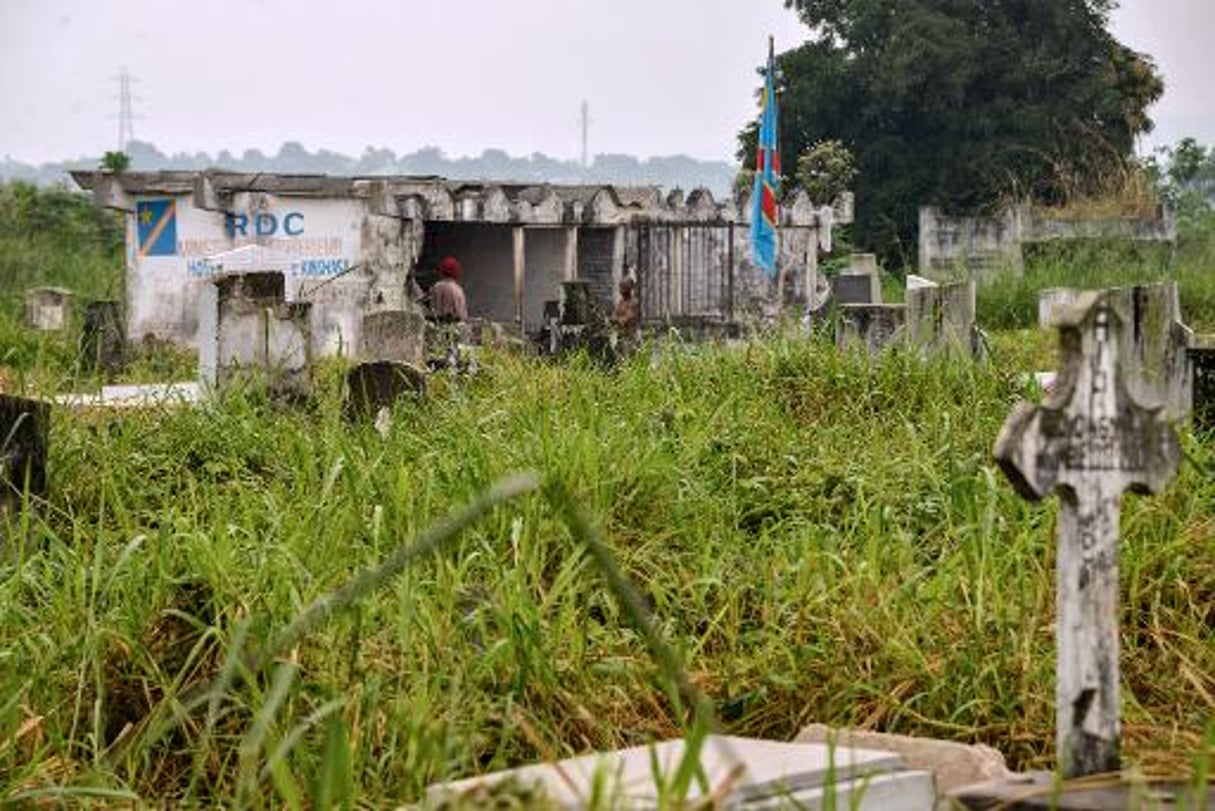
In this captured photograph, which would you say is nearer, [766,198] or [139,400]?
[139,400]

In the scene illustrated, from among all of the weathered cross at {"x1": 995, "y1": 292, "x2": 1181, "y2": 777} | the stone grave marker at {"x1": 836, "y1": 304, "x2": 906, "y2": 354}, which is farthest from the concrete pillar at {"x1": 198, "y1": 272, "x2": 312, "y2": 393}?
the weathered cross at {"x1": 995, "y1": 292, "x2": 1181, "y2": 777}

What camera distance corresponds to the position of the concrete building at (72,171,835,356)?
61.5ft

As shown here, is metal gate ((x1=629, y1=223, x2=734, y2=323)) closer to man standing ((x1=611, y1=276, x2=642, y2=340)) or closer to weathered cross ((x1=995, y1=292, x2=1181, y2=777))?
man standing ((x1=611, y1=276, x2=642, y2=340))

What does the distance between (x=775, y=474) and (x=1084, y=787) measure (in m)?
2.73

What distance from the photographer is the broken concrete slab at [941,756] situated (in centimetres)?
341

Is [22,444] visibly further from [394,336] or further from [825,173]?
[825,173]

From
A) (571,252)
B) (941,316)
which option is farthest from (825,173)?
(941,316)

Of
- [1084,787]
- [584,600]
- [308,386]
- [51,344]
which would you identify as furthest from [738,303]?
[1084,787]

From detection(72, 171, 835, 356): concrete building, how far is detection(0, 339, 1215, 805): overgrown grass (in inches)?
471

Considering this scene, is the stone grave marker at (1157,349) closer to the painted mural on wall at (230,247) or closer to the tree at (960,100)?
the painted mural on wall at (230,247)

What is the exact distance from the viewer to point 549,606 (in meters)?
4.41

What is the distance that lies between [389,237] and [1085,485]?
52.7ft

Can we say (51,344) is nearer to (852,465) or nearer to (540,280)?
(852,465)

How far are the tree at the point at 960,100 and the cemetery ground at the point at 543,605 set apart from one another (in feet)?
82.8
